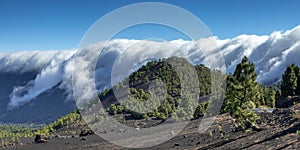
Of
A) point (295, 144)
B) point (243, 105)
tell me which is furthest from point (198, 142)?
point (295, 144)

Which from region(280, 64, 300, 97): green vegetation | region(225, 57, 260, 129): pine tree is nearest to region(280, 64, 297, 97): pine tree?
region(280, 64, 300, 97): green vegetation

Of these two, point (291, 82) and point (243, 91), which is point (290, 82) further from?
point (243, 91)

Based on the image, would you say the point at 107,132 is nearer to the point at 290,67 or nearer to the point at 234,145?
the point at 290,67

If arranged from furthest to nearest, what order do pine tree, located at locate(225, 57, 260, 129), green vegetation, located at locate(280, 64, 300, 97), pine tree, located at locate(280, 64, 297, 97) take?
1. green vegetation, located at locate(280, 64, 300, 97)
2. pine tree, located at locate(280, 64, 297, 97)
3. pine tree, located at locate(225, 57, 260, 129)

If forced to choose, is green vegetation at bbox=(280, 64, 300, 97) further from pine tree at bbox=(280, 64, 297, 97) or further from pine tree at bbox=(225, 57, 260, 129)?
pine tree at bbox=(225, 57, 260, 129)

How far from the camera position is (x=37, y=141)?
A: 194 meters

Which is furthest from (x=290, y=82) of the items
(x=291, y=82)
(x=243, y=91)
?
(x=243, y=91)

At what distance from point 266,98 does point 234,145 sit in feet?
324

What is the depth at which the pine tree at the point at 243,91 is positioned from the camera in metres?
69.9

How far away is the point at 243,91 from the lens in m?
71.4

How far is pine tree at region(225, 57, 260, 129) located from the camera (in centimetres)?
6994

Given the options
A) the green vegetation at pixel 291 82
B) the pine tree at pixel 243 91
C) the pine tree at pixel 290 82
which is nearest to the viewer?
the pine tree at pixel 243 91

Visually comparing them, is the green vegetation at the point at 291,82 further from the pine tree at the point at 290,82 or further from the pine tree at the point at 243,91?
the pine tree at the point at 243,91

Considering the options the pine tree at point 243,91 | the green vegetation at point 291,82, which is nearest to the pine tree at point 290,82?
the green vegetation at point 291,82
